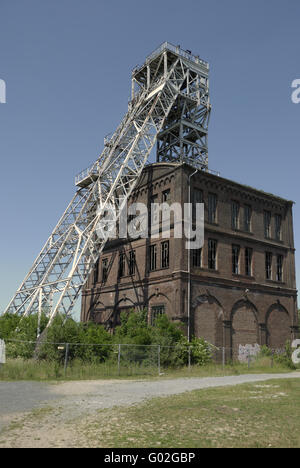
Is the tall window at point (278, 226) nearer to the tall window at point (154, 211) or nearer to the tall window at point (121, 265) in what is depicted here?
the tall window at point (154, 211)

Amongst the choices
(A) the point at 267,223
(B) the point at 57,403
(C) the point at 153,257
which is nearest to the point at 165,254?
(C) the point at 153,257

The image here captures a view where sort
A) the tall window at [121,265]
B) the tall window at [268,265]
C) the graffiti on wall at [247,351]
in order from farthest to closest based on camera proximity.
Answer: the tall window at [268,265]
the tall window at [121,265]
the graffiti on wall at [247,351]

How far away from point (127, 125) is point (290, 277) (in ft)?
61.5

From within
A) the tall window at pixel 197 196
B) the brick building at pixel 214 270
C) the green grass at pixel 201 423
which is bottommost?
the green grass at pixel 201 423

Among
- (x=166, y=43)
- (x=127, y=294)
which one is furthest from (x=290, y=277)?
(x=166, y=43)

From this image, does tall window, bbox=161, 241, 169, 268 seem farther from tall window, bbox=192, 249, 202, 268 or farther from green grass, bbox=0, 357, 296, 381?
green grass, bbox=0, 357, 296, 381

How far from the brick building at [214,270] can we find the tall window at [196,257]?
0.10m

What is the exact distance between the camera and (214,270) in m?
28.8

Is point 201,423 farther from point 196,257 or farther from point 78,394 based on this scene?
point 196,257

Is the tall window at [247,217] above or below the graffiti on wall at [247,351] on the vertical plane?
above

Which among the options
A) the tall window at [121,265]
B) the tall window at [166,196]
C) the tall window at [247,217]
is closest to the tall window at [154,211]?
the tall window at [166,196]

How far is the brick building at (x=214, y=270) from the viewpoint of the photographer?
27.2 m

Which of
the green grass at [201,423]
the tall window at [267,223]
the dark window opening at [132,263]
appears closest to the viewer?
the green grass at [201,423]

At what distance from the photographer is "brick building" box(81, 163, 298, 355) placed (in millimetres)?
27234
